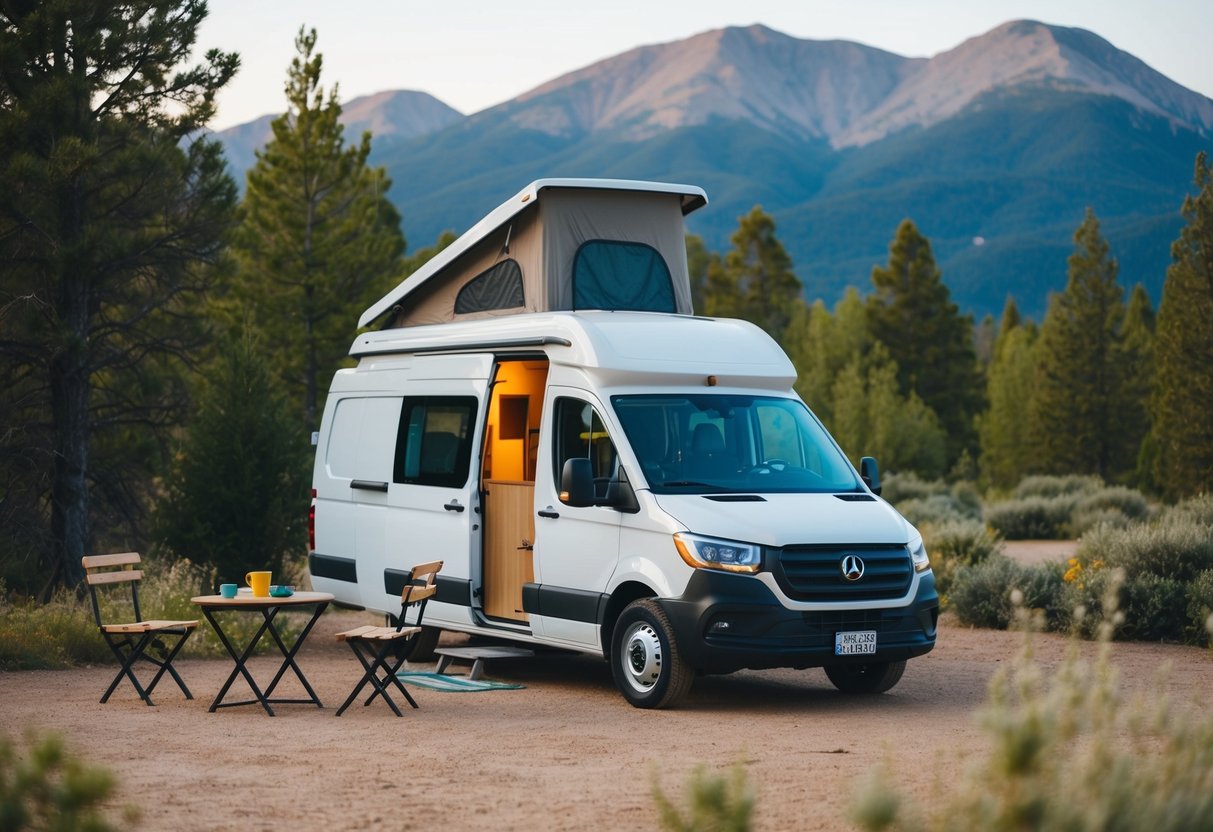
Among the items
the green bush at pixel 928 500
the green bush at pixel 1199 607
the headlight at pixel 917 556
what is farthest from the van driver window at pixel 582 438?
the green bush at pixel 928 500

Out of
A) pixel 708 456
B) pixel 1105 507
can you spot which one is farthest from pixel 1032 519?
pixel 708 456

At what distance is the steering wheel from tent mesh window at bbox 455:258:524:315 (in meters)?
2.70

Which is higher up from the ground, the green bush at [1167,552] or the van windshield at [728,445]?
the van windshield at [728,445]

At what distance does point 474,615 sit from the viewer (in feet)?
38.0

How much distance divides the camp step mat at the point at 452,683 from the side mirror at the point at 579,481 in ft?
6.38

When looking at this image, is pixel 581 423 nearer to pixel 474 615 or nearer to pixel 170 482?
pixel 474 615

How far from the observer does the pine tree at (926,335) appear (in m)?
56.8

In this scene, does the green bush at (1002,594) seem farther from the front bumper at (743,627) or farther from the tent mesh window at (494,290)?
the tent mesh window at (494,290)

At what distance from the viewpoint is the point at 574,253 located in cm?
1220

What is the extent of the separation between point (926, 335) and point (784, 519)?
48.3 meters

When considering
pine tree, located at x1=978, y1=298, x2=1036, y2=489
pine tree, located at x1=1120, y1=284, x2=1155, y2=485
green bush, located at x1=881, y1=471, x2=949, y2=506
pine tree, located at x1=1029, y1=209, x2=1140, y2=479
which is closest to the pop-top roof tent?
green bush, located at x1=881, y1=471, x2=949, y2=506

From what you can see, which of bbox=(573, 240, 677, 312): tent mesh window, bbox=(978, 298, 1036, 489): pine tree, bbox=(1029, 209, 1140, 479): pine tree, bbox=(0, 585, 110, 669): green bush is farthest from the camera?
bbox=(978, 298, 1036, 489): pine tree

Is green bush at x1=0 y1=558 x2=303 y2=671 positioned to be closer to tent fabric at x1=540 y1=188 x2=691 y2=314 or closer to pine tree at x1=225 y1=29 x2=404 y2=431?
tent fabric at x1=540 y1=188 x2=691 y2=314

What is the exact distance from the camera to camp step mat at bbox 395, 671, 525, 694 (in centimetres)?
1126
